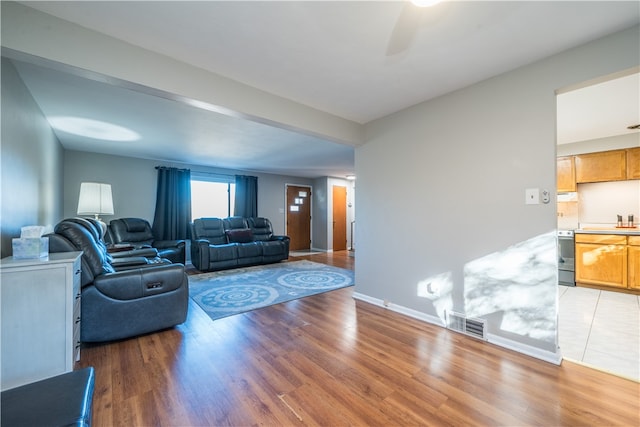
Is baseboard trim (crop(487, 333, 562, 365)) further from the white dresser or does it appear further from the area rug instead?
the white dresser

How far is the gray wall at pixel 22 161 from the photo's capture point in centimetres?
186

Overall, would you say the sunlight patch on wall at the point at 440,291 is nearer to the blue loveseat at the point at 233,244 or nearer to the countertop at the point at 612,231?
the countertop at the point at 612,231

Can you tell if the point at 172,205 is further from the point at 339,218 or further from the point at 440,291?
the point at 440,291

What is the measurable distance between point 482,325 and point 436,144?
1.82 meters

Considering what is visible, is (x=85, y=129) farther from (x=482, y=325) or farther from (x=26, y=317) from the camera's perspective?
(x=482, y=325)

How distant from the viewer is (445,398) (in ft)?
5.16

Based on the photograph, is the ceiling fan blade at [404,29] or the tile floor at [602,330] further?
the tile floor at [602,330]

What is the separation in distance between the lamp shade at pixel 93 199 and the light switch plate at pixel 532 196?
16.8ft

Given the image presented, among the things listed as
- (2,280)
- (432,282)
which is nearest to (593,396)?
(432,282)

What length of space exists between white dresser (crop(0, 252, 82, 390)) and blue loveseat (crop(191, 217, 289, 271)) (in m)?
3.25

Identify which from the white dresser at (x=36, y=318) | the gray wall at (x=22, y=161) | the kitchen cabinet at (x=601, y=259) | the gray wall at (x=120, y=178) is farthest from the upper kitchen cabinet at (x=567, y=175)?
the gray wall at (x=120, y=178)

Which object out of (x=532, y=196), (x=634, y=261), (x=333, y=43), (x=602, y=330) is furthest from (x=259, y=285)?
(x=634, y=261)

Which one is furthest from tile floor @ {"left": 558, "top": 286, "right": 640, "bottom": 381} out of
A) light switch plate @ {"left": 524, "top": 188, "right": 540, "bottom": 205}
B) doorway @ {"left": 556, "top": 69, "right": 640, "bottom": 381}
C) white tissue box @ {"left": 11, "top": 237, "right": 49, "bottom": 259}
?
white tissue box @ {"left": 11, "top": 237, "right": 49, "bottom": 259}

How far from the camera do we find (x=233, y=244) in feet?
17.5
